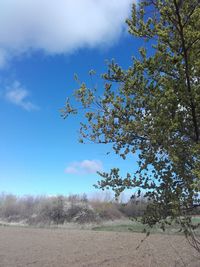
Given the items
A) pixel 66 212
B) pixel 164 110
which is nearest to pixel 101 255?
pixel 164 110

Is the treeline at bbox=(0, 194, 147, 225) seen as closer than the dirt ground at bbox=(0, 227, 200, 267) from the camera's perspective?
No

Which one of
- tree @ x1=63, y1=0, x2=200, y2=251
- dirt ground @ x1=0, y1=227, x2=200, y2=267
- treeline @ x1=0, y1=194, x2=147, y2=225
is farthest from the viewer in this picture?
treeline @ x1=0, y1=194, x2=147, y2=225

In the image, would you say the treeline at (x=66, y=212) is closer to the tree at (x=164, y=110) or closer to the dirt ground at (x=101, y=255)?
the dirt ground at (x=101, y=255)

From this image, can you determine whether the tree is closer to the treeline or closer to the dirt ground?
the dirt ground

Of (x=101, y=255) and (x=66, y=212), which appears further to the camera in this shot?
(x=66, y=212)

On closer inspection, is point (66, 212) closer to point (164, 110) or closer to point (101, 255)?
point (101, 255)

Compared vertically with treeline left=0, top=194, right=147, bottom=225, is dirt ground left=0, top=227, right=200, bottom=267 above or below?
below

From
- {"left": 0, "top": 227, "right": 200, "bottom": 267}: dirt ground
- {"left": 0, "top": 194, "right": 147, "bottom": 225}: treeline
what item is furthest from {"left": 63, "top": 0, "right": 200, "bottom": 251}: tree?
{"left": 0, "top": 194, "right": 147, "bottom": 225}: treeline

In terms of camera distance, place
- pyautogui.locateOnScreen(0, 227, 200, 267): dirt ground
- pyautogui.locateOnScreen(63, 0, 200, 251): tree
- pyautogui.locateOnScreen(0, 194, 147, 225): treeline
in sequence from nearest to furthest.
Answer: pyautogui.locateOnScreen(63, 0, 200, 251): tree → pyautogui.locateOnScreen(0, 227, 200, 267): dirt ground → pyautogui.locateOnScreen(0, 194, 147, 225): treeline

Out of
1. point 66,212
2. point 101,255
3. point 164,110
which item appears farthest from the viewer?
point 66,212

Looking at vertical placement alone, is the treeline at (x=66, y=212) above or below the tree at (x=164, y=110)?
above

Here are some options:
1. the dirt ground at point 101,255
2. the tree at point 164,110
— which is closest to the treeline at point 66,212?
the dirt ground at point 101,255

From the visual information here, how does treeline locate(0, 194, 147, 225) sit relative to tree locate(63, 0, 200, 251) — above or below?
above

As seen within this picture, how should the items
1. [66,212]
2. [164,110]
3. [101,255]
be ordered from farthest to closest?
[66,212] < [101,255] < [164,110]
